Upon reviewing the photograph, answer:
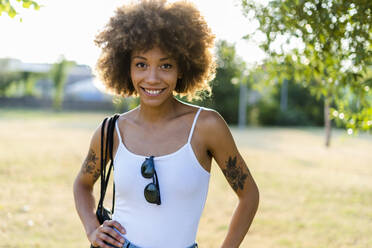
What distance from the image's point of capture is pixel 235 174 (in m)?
2.01

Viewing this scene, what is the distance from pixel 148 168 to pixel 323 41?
5.24 ft

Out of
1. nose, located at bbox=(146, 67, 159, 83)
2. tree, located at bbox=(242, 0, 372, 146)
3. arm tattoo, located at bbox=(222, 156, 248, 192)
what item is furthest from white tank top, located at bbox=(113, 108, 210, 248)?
tree, located at bbox=(242, 0, 372, 146)

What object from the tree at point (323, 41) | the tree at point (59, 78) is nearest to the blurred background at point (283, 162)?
the tree at point (323, 41)

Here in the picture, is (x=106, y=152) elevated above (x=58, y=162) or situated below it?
above

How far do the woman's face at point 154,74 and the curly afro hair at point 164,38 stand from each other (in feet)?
0.10

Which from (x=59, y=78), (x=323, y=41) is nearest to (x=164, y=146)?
(x=323, y=41)

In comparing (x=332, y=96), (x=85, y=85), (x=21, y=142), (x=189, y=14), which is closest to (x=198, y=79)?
(x=189, y=14)

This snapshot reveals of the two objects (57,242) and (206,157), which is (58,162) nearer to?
(57,242)

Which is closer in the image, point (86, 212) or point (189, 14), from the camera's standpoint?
point (189, 14)

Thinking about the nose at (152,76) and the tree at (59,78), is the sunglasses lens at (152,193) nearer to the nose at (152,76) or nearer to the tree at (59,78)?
the nose at (152,76)

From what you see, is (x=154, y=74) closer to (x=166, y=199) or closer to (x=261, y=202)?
(x=166, y=199)

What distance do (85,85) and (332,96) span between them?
5454 centimetres

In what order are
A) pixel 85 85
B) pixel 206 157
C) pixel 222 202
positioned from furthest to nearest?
pixel 85 85, pixel 222 202, pixel 206 157

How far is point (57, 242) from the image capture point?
5.21m
